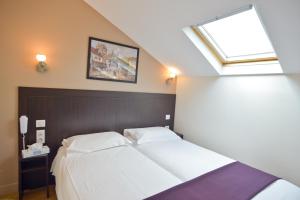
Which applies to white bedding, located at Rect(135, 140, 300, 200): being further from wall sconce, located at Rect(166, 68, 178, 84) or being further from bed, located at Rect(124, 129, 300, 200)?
wall sconce, located at Rect(166, 68, 178, 84)

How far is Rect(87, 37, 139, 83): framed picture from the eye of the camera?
253cm

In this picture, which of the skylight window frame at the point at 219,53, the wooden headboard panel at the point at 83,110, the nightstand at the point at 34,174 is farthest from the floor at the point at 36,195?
the skylight window frame at the point at 219,53

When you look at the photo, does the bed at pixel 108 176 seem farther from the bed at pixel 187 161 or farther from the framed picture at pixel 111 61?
the framed picture at pixel 111 61

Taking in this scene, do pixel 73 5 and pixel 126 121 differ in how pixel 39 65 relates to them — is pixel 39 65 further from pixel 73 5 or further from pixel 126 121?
pixel 126 121

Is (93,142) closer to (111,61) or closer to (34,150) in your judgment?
(34,150)

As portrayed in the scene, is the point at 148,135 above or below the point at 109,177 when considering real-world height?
above

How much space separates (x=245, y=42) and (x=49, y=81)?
8.71 feet

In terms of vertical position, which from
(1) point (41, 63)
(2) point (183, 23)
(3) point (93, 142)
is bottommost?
(3) point (93, 142)

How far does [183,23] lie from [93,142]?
1.89 meters

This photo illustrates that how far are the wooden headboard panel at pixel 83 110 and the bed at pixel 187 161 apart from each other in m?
0.37

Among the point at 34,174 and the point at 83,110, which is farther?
the point at 83,110

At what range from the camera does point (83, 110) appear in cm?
253

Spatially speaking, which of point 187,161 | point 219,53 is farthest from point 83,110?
point 219,53

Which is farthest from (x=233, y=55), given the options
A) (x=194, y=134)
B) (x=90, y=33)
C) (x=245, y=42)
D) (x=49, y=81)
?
(x=49, y=81)
